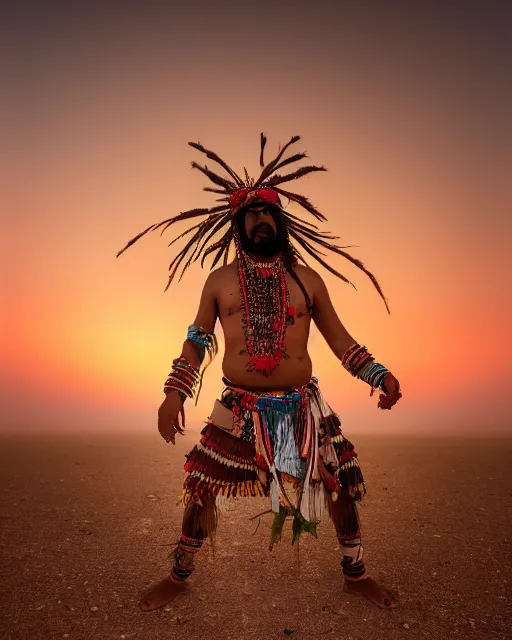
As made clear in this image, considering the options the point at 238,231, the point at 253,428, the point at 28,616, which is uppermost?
the point at 238,231

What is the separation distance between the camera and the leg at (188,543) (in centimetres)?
371

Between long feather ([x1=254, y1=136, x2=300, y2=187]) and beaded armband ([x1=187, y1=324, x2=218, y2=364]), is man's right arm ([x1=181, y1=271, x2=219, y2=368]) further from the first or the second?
long feather ([x1=254, y1=136, x2=300, y2=187])

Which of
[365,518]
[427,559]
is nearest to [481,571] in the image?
[427,559]

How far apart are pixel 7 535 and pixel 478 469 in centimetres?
684

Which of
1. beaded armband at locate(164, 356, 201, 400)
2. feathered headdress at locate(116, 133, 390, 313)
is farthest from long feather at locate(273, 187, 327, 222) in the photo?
beaded armband at locate(164, 356, 201, 400)

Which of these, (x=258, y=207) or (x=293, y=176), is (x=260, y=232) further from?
(x=293, y=176)

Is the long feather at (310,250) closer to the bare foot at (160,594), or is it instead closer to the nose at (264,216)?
the nose at (264,216)

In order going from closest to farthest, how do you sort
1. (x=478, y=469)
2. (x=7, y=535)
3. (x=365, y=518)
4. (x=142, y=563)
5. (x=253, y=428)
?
(x=253, y=428)
(x=142, y=563)
(x=7, y=535)
(x=365, y=518)
(x=478, y=469)

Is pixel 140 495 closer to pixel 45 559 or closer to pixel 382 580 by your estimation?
pixel 45 559

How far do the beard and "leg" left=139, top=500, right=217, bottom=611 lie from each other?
2040 mm

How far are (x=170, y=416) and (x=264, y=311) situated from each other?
1087 mm

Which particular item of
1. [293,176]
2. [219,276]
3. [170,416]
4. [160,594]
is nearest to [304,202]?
[293,176]

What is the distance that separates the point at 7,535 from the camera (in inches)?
197

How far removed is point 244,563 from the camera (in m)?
4.45
